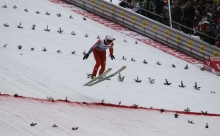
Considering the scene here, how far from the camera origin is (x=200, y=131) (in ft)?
41.8

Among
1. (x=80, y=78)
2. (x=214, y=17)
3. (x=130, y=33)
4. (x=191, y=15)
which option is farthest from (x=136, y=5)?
(x=80, y=78)

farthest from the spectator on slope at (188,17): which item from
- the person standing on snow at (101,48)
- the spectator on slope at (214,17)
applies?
the person standing on snow at (101,48)

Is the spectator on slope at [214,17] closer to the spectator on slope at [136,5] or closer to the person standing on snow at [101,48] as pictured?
the spectator on slope at [136,5]

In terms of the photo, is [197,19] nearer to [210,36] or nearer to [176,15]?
[176,15]

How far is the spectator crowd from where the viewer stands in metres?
20.0

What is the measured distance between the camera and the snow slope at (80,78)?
12.3 m

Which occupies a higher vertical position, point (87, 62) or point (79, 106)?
point (87, 62)

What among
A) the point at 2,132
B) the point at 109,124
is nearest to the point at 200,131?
the point at 109,124

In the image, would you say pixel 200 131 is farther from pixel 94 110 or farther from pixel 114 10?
pixel 114 10

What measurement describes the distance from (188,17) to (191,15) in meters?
0.16

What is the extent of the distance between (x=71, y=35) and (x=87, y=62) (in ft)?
11.2

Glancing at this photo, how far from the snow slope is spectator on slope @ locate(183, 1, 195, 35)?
148 centimetres

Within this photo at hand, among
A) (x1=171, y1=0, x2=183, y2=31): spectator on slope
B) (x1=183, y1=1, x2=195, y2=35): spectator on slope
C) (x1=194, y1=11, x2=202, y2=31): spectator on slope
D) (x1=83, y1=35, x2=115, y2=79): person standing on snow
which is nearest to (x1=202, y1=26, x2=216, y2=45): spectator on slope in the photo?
(x1=183, y1=1, x2=195, y2=35): spectator on slope

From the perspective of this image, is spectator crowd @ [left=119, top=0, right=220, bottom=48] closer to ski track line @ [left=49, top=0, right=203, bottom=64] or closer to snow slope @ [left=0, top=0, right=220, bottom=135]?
ski track line @ [left=49, top=0, right=203, bottom=64]
